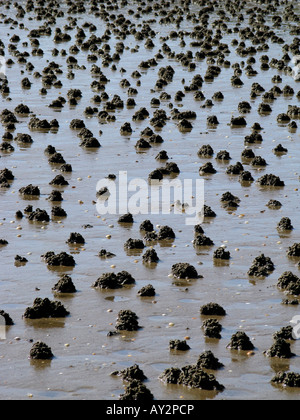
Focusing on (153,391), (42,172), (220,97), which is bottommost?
(153,391)

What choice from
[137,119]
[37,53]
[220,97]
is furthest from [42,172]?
[37,53]

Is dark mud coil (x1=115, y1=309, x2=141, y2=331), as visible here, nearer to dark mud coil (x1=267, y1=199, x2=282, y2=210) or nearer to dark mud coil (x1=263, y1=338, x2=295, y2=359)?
dark mud coil (x1=263, y1=338, x2=295, y2=359)

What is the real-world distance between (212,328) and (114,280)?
317 centimetres

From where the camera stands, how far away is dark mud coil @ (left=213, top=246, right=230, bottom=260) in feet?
70.7

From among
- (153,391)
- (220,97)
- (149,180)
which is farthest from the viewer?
(220,97)

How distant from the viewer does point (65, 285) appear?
19641mm

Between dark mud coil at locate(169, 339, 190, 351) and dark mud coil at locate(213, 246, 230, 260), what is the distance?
4798mm

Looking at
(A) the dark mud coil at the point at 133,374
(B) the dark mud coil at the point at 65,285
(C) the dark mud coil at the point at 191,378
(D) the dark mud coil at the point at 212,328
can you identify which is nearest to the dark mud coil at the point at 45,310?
(B) the dark mud coil at the point at 65,285

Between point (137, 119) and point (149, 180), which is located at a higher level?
point (137, 119)

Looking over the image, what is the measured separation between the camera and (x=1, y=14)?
65000mm

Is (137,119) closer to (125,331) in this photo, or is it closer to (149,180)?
(149,180)

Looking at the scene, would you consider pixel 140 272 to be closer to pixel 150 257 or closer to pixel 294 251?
pixel 150 257

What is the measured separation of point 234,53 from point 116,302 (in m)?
34.2

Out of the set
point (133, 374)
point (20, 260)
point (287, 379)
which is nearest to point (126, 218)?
point (20, 260)
